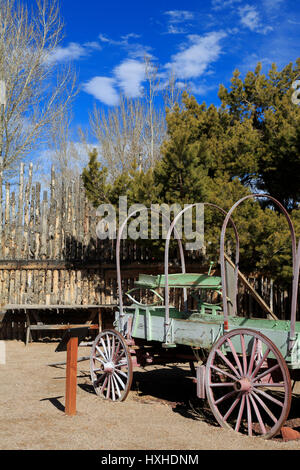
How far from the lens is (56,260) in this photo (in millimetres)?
11000

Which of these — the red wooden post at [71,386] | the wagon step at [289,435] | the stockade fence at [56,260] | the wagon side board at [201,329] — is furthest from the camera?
the stockade fence at [56,260]

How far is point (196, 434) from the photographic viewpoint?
4.18m

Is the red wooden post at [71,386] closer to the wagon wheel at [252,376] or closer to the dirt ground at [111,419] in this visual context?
the dirt ground at [111,419]

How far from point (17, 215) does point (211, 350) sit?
7.82 metres

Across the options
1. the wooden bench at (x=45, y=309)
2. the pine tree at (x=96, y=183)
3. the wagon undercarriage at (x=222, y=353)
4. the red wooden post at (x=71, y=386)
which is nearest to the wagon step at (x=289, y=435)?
the wagon undercarriage at (x=222, y=353)

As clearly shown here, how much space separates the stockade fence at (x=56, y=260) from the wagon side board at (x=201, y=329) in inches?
195

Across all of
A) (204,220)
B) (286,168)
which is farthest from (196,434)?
(286,168)

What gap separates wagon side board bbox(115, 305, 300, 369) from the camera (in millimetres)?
4164

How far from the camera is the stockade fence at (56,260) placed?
1102 cm

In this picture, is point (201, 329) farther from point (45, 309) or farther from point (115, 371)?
point (45, 309)

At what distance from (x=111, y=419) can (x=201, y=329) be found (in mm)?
1259
